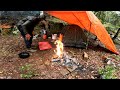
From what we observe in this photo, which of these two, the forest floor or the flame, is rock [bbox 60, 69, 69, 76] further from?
the flame

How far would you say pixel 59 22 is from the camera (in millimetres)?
8477

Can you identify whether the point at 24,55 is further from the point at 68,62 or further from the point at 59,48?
the point at 68,62

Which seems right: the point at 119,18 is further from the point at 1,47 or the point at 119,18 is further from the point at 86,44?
the point at 1,47

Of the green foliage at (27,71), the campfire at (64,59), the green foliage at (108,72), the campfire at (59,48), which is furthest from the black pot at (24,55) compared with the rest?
the green foliage at (108,72)

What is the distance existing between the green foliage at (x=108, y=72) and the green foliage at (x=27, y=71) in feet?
7.11

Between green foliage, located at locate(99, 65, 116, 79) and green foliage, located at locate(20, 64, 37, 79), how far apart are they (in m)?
2.17

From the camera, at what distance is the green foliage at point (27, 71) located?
233 inches

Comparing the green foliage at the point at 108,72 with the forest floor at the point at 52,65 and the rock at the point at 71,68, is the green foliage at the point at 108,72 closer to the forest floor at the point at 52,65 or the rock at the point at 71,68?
the forest floor at the point at 52,65

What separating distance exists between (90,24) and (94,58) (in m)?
1.40

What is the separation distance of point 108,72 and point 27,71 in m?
2.57

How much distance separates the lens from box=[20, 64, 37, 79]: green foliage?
5926mm
